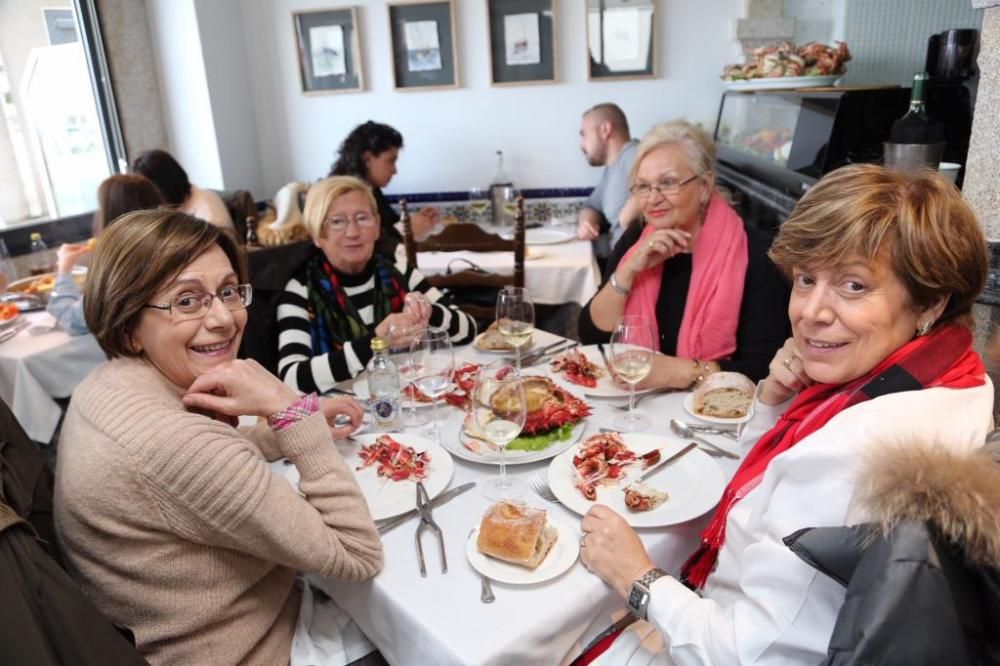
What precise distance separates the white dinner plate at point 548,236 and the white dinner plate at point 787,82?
1.22 meters

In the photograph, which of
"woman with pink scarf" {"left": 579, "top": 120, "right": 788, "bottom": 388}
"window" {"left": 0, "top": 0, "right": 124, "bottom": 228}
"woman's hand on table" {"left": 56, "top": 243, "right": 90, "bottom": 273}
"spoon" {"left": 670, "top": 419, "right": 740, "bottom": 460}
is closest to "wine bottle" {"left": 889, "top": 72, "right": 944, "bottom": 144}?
"woman with pink scarf" {"left": 579, "top": 120, "right": 788, "bottom": 388}

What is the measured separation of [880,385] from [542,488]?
61 cm

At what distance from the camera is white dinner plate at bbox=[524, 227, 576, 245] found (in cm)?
374

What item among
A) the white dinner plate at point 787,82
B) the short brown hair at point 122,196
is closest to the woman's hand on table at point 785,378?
the white dinner plate at point 787,82

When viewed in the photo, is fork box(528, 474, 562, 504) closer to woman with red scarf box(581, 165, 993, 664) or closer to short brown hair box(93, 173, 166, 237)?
woman with red scarf box(581, 165, 993, 664)

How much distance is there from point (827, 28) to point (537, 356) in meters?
3.05

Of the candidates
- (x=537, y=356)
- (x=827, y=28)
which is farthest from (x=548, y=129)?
(x=537, y=356)

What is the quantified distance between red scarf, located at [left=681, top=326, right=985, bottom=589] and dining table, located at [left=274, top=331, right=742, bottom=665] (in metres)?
0.13

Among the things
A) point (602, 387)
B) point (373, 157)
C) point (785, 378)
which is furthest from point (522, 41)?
point (785, 378)

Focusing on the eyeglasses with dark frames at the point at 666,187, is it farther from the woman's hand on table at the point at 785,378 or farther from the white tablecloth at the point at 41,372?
the white tablecloth at the point at 41,372

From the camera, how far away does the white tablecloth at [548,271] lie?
10.7ft

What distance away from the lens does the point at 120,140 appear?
4.24 m

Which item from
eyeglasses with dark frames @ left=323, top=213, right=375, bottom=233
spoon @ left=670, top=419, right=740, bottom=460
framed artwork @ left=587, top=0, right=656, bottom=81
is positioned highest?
framed artwork @ left=587, top=0, right=656, bottom=81

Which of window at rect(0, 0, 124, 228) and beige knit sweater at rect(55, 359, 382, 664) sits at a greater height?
window at rect(0, 0, 124, 228)
